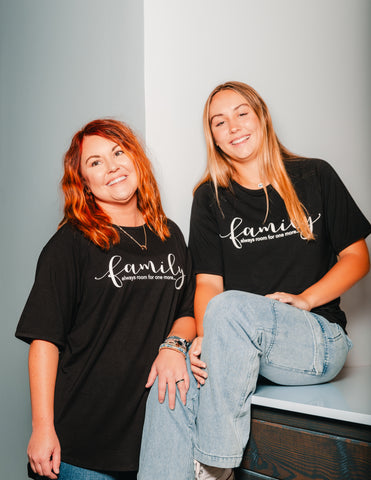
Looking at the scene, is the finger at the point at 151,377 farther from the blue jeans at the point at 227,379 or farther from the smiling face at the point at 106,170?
the smiling face at the point at 106,170

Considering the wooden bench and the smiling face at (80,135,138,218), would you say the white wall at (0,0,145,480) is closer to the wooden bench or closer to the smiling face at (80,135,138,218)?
the smiling face at (80,135,138,218)

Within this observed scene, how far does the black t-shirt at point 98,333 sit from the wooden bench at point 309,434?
315 millimetres

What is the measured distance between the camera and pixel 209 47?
5.92 ft

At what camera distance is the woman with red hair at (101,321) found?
1.17 m

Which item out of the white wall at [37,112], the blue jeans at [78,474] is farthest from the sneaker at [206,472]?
A: the white wall at [37,112]

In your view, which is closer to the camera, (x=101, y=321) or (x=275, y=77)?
(x=101, y=321)

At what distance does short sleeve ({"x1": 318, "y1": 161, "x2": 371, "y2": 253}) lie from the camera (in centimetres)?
145

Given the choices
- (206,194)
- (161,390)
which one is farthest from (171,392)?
(206,194)

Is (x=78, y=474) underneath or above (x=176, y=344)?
underneath

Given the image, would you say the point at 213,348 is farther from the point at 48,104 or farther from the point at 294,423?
the point at 48,104

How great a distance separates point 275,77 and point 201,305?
1066mm

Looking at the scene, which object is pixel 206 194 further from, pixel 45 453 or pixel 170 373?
pixel 45 453

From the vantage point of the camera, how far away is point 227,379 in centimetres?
110

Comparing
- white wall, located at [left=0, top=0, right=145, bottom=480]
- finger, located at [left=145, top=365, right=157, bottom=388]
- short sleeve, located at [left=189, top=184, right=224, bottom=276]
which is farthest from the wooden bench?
white wall, located at [left=0, top=0, right=145, bottom=480]
